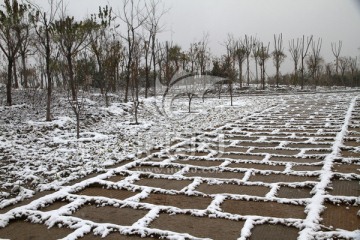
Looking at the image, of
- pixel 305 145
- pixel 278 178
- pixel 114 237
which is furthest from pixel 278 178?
pixel 114 237

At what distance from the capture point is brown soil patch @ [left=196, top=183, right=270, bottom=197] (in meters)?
3.29

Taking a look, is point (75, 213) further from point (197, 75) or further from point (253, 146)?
point (197, 75)

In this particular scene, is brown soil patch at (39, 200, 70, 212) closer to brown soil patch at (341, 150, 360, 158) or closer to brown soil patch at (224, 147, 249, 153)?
brown soil patch at (224, 147, 249, 153)

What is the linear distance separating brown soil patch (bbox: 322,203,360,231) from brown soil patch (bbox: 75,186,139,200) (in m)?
1.97

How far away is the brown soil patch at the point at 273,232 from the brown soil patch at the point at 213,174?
134 cm

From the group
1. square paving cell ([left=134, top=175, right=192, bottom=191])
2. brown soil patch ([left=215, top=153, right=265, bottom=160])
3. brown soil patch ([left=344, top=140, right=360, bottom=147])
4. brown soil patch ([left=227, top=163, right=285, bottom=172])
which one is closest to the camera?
square paving cell ([left=134, top=175, right=192, bottom=191])

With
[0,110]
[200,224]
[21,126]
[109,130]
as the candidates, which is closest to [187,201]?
[200,224]

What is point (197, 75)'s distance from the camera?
2398cm

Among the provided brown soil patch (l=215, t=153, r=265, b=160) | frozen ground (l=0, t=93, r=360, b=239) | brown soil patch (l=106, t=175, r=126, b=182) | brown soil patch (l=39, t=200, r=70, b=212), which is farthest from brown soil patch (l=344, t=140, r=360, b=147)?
brown soil patch (l=39, t=200, r=70, b=212)

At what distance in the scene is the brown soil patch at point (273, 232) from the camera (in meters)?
2.33

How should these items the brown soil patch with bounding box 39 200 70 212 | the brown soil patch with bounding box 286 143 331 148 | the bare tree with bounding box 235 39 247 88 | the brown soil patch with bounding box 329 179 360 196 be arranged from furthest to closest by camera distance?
1. the bare tree with bounding box 235 39 247 88
2. the brown soil patch with bounding box 286 143 331 148
3. the brown soil patch with bounding box 329 179 360 196
4. the brown soil patch with bounding box 39 200 70 212

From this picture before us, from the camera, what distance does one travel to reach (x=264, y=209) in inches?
112

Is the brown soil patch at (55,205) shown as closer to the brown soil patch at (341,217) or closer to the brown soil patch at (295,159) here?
the brown soil patch at (341,217)

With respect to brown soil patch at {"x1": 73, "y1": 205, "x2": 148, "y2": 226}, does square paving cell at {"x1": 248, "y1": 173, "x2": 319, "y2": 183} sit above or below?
above
